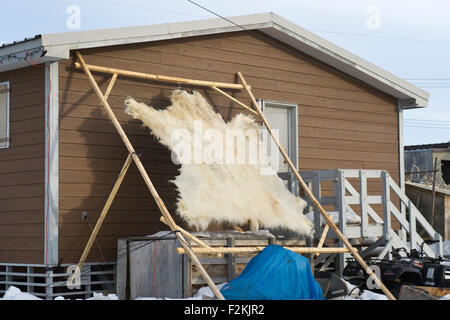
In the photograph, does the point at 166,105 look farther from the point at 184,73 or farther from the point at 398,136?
the point at 398,136

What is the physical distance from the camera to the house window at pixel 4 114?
1101 cm

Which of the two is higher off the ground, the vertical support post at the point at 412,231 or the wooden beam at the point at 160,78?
the wooden beam at the point at 160,78

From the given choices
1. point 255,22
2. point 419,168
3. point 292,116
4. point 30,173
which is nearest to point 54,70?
point 30,173

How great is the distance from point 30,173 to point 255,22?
16.7 feet

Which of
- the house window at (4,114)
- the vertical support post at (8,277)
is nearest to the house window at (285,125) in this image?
the house window at (4,114)

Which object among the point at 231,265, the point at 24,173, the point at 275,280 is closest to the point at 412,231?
the point at 231,265

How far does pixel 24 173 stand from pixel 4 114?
47.4 inches

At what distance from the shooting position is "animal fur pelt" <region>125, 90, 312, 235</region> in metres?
9.41

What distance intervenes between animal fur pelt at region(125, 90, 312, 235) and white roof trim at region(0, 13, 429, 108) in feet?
3.76

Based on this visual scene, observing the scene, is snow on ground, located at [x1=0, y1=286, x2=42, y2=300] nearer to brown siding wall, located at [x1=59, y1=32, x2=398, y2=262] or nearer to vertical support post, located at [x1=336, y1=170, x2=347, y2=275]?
brown siding wall, located at [x1=59, y1=32, x2=398, y2=262]

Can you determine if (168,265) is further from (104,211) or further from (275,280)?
(275,280)

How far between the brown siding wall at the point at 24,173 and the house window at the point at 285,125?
15.0ft

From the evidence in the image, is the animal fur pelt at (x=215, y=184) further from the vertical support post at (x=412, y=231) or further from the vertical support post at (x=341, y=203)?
the vertical support post at (x=412, y=231)

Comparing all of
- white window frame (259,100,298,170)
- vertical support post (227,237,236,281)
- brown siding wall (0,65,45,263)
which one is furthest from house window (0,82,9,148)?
white window frame (259,100,298,170)
